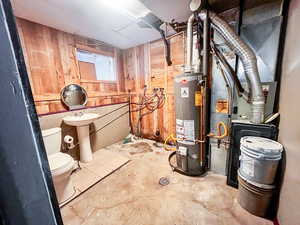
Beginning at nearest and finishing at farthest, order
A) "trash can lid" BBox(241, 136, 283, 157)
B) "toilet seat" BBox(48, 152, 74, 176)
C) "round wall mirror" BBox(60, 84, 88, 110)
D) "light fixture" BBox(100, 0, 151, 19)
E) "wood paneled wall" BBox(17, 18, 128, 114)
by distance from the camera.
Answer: "trash can lid" BBox(241, 136, 283, 157), "toilet seat" BBox(48, 152, 74, 176), "light fixture" BBox(100, 0, 151, 19), "wood paneled wall" BBox(17, 18, 128, 114), "round wall mirror" BBox(60, 84, 88, 110)

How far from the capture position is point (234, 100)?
1782mm

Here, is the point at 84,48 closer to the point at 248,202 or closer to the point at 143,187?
the point at 143,187

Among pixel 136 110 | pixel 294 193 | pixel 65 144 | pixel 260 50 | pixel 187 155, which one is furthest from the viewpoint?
pixel 136 110

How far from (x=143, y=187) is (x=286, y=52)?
229 centimetres

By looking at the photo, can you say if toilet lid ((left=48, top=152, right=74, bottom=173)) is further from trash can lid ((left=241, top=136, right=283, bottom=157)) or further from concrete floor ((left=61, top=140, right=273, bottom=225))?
trash can lid ((left=241, top=136, right=283, bottom=157))

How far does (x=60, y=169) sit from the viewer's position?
4.87 feet

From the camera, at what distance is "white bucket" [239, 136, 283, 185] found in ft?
4.03

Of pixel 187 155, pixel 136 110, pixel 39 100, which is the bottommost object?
pixel 187 155

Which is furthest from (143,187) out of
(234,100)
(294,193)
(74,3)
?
(74,3)

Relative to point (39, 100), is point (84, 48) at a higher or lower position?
higher

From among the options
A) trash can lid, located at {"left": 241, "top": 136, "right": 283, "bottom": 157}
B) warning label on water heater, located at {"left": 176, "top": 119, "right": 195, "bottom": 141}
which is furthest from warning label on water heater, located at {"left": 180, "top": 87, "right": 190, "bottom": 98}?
trash can lid, located at {"left": 241, "top": 136, "right": 283, "bottom": 157}

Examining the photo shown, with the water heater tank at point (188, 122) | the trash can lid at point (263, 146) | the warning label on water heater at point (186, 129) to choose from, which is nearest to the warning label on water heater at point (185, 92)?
the water heater tank at point (188, 122)

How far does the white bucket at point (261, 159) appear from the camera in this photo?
1.23 meters

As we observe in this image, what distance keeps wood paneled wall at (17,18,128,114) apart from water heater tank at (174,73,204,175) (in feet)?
6.15
